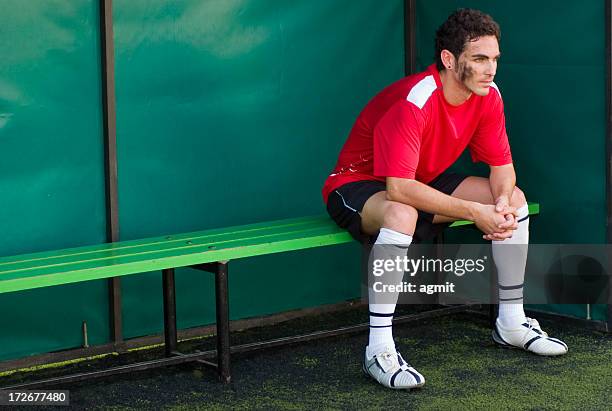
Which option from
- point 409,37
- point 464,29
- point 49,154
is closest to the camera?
point 464,29

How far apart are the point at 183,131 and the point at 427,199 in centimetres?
110

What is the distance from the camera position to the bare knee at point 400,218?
381 centimetres

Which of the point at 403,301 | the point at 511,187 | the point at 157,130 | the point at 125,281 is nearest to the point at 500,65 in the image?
the point at 511,187

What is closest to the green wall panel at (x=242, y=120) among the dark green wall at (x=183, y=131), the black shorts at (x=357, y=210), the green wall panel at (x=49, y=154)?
the dark green wall at (x=183, y=131)

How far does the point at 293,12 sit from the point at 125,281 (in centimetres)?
133

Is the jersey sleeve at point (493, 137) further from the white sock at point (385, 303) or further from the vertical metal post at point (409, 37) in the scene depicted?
the vertical metal post at point (409, 37)

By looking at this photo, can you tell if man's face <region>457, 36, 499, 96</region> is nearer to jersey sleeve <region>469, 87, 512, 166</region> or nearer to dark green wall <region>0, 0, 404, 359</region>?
jersey sleeve <region>469, 87, 512, 166</region>

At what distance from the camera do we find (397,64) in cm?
499

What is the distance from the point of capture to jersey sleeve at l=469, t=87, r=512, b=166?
163 inches

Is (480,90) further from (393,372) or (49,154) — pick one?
(49,154)

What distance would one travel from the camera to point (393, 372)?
3.73 m

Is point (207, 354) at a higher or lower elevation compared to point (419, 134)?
lower

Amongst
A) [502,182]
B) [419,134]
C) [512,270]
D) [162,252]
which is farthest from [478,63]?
[162,252]

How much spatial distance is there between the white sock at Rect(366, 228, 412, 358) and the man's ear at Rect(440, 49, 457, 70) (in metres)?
0.64
